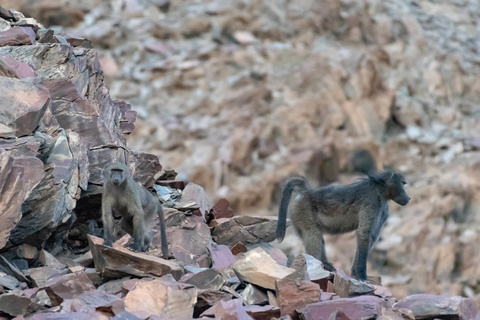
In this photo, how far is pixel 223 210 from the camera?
9023 mm

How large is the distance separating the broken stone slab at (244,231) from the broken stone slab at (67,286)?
2.59 metres

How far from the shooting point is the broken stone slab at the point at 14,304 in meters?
5.15

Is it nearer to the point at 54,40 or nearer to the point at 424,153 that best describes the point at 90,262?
the point at 54,40

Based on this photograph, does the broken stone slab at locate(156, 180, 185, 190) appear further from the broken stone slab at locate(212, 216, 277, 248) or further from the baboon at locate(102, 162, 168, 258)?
the baboon at locate(102, 162, 168, 258)

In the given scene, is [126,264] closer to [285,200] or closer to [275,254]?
[275,254]

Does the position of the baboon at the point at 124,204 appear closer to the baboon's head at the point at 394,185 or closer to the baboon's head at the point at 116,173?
the baboon's head at the point at 116,173

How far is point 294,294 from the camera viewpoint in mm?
5781

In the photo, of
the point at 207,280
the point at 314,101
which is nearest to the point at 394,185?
the point at 207,280

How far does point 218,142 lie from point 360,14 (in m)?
7.47

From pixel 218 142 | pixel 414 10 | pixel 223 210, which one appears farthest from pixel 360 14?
pixel 223 210

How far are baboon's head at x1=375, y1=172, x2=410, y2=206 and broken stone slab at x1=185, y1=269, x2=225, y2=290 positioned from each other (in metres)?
2.69

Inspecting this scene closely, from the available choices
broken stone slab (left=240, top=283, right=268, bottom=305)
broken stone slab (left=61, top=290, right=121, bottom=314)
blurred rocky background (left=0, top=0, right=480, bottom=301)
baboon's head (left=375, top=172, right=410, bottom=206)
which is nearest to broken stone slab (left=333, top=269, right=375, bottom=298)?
broken stone slab (left=240, top=283, right=268, bottom=305)

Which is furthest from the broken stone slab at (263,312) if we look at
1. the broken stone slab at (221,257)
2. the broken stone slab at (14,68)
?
the broken stone slab at (14,68)

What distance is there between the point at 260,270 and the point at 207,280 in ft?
1.62
